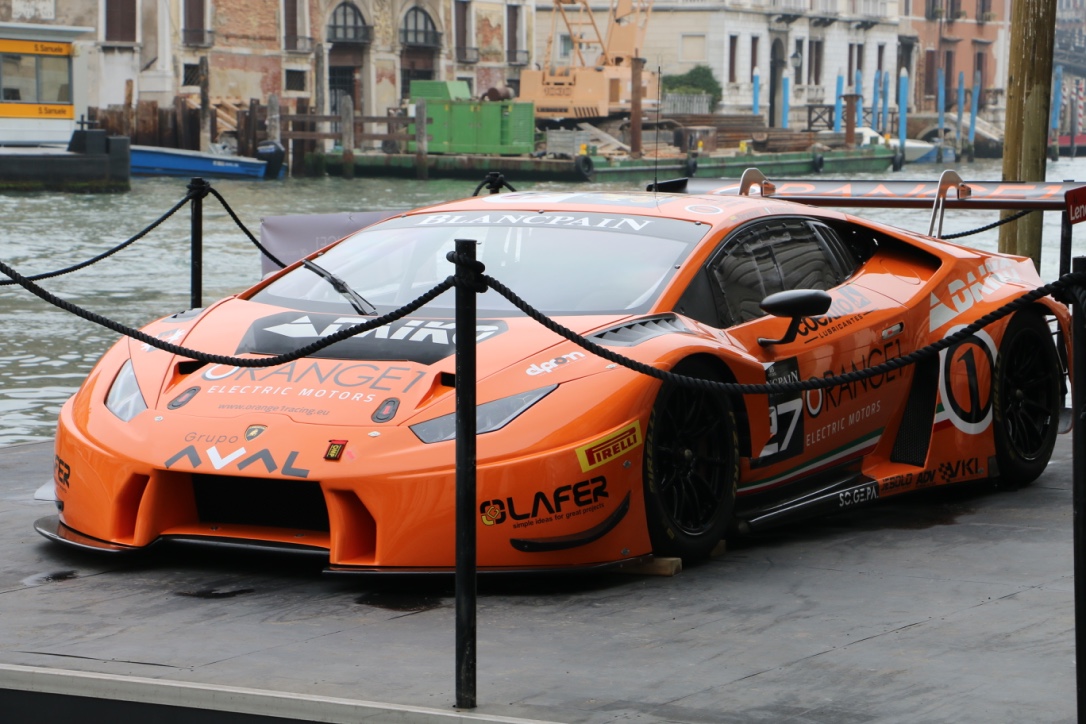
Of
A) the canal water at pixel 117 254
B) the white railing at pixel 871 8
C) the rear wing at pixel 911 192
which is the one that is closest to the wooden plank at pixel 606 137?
the canal water at pixel 117 254

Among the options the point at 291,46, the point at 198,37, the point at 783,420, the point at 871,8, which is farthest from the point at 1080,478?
the point at 871,8

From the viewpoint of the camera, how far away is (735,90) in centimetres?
8094

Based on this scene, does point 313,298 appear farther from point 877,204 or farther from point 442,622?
point 877,204

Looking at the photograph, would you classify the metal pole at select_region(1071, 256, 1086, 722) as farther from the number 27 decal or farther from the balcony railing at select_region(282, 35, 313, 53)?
the balcony railing at select_region(282, 35, 313, 53)

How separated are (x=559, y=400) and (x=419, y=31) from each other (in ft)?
219

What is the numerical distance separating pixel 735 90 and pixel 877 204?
74.4 metres

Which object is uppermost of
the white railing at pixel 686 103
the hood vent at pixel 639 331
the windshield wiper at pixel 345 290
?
the white railing at pixel 686 103

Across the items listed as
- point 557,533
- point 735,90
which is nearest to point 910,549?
point 557,533

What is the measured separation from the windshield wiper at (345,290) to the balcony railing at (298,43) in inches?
2314

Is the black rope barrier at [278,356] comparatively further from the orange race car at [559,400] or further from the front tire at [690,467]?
the front tire at [690,467]

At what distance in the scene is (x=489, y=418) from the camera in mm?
4879

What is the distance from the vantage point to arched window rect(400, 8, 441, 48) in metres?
69.4

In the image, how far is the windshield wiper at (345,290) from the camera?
5656 millimetres

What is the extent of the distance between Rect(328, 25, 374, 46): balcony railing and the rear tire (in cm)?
6131
